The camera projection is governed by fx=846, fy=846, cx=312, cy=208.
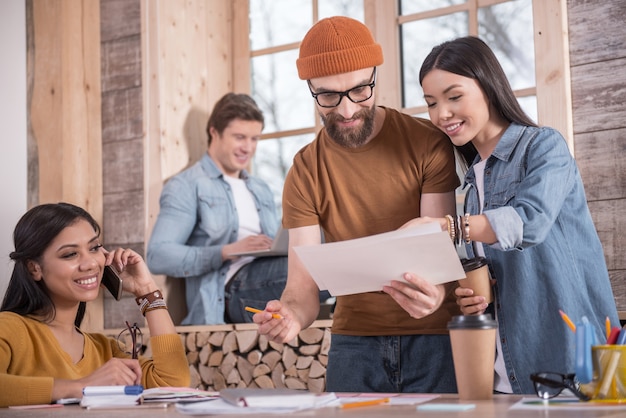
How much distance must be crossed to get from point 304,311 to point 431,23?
6.83 ft

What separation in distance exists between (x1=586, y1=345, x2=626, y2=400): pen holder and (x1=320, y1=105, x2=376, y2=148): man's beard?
87 centimetres

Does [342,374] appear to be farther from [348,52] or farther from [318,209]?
[348,52]

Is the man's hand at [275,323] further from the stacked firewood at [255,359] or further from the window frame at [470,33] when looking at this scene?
the window frame at [470,33]

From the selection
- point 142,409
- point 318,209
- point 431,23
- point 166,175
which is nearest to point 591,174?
A: point 431,23

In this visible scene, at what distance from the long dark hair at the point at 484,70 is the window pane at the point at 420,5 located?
6.31 feet

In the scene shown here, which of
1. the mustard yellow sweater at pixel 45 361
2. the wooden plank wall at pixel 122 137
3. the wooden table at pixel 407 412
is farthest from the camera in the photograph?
the wooden plank wall at pixel 122 137

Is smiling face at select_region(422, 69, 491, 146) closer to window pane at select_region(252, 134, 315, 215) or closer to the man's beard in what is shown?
the man's beard

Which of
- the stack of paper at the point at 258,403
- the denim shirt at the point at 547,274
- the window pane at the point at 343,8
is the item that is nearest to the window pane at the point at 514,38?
the window pane at the point at 343,8

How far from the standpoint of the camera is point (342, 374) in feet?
6.63

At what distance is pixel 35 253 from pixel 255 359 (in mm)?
1172

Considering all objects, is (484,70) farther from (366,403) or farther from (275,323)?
(366,403)

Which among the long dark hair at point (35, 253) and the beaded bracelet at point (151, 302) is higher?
the long dark hair at point (35, 253)

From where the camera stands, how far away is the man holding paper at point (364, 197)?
1949mm

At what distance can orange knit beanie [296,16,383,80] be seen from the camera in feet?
6.49
